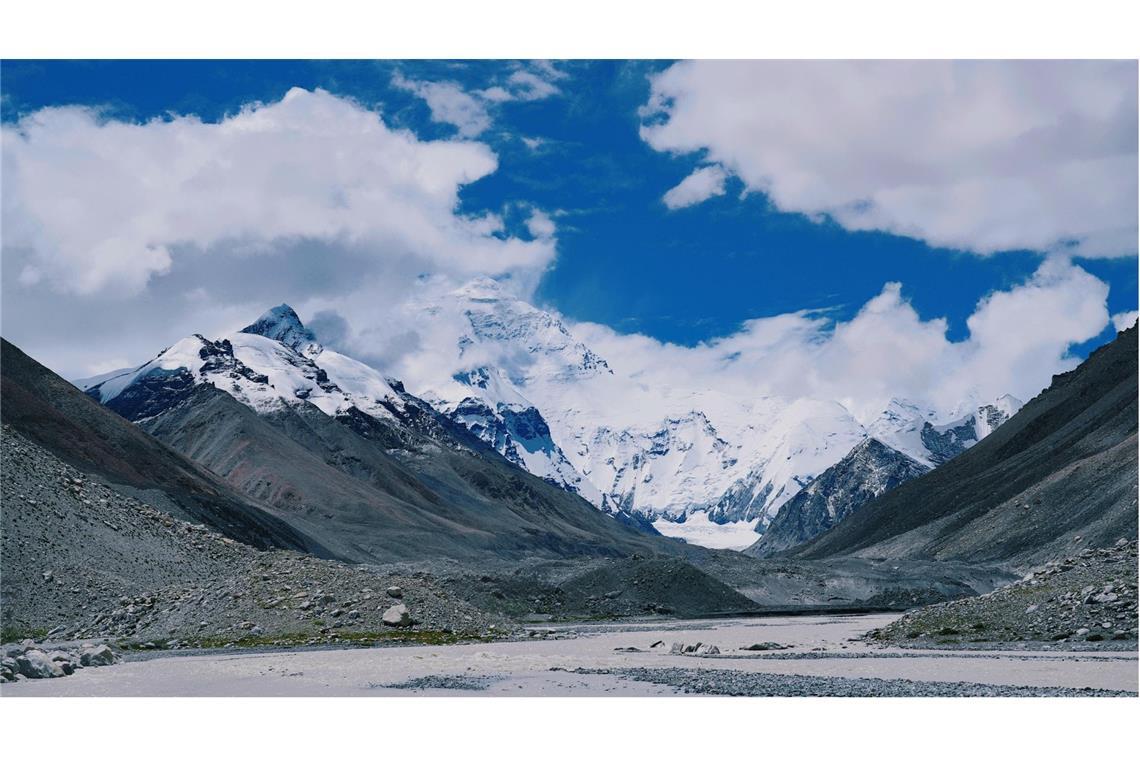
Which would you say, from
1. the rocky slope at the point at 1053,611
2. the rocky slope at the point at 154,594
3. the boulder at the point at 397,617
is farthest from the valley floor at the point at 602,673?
the rocky slope at the point at 154,594

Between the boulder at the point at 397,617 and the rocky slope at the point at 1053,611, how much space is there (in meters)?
28.4

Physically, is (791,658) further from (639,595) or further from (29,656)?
(639,595)

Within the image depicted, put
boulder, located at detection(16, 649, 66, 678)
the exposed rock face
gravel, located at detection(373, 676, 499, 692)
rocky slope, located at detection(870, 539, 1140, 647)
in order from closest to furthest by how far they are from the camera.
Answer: gravel, located at detection(373, 676, 499, 692) → the exposed rock face → boulder, located at detection(16, 649, 66, 678) → rocky slope, located at detection(870, 539, 1140, 647)

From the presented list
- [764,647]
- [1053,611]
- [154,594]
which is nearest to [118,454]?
[154,594]

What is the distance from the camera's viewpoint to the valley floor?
42344 mm

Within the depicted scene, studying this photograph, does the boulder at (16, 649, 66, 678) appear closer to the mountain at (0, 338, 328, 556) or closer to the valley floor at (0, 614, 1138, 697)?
the valley floor at (0, 614, 1138, 697)

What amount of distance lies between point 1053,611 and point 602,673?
24745 millimetres

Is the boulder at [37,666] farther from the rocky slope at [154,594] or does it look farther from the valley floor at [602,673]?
the rocky slope at [154,594]

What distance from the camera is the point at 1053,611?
198 feet

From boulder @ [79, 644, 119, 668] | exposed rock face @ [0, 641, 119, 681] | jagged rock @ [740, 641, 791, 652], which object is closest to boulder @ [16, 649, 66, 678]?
exposed rock face @ [0, 641, 119, 681]

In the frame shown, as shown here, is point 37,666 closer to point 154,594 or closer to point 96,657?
point 96,657

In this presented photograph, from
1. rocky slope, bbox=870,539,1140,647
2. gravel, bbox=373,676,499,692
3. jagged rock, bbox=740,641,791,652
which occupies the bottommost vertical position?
gravel, bbox=373,676,499,692

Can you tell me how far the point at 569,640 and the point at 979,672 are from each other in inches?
1436

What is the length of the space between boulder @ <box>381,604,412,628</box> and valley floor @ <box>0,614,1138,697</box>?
647 cm
